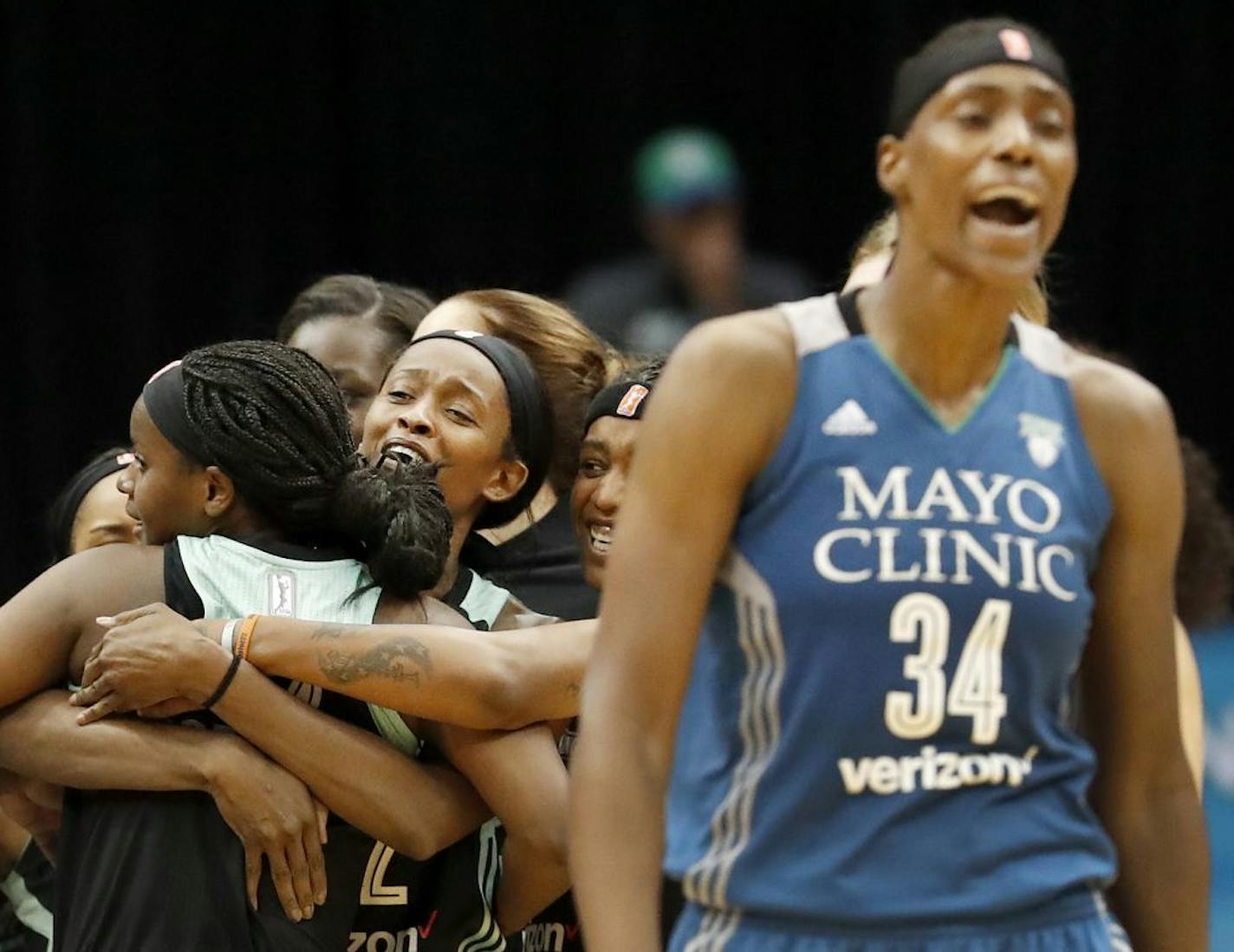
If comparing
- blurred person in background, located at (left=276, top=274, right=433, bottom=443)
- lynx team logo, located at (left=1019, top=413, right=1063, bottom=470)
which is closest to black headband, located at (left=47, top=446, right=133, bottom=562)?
blurred person in background, located at (left=276, top=274, right=433, bottom=443)

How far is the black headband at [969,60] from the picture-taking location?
94.0 inches

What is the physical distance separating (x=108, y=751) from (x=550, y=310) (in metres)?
1.56

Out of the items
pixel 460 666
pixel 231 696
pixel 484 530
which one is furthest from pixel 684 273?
pixel 231 696

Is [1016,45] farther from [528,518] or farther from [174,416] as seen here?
[528,518]

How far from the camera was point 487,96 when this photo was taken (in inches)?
289

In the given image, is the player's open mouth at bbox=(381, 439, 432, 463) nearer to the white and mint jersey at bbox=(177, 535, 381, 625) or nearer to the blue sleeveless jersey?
the white and mint jersey at bbox=(177, 535, 381, 625)

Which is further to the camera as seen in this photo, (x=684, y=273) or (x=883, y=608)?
(x=684, y=273)

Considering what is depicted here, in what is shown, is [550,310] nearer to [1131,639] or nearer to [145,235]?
[1131,639]

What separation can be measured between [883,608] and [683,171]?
4816 mm

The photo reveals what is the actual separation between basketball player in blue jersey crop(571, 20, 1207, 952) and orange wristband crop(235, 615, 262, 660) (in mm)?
779

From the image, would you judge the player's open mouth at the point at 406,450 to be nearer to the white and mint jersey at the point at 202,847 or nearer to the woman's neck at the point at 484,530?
the woman's neck at the point at 484,530

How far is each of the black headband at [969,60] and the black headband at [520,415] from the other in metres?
1.31

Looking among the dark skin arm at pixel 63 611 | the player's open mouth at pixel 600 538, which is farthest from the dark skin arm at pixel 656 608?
the player's open mouth at pixel 600 538

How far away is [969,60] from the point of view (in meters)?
2.39
